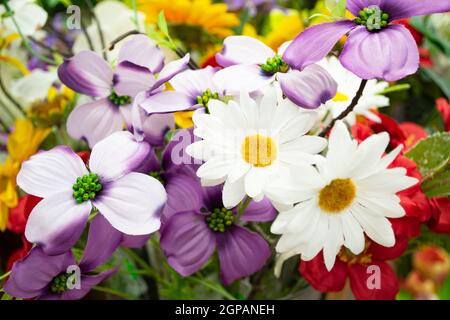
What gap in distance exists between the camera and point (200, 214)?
0.33 metres

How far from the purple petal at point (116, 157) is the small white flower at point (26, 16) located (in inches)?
5.6

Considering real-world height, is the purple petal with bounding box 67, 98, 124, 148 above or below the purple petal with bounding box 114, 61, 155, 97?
below

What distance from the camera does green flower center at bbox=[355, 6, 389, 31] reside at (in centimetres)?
29

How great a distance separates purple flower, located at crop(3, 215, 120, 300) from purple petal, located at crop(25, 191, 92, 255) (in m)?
0.02

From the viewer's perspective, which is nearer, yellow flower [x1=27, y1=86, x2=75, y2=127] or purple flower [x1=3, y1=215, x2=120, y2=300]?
purple flower [x1=3, y1=215, x2=120, y2=300]

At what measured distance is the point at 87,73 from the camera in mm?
340

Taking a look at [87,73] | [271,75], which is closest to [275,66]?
[271,75]

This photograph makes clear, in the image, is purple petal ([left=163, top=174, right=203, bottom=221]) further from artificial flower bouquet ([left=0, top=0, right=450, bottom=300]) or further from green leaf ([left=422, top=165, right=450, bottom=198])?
green leaf ([left=422, top=165, right=450, bottom=198])

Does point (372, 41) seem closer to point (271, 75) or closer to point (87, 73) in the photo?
point (271, 75)

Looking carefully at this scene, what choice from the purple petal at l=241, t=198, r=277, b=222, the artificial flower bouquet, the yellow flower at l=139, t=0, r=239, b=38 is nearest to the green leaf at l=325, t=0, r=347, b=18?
the artificial flower bouquet

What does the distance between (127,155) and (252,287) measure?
152mm

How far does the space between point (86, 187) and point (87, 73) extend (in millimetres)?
82

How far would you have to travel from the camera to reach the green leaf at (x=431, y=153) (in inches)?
13.8
